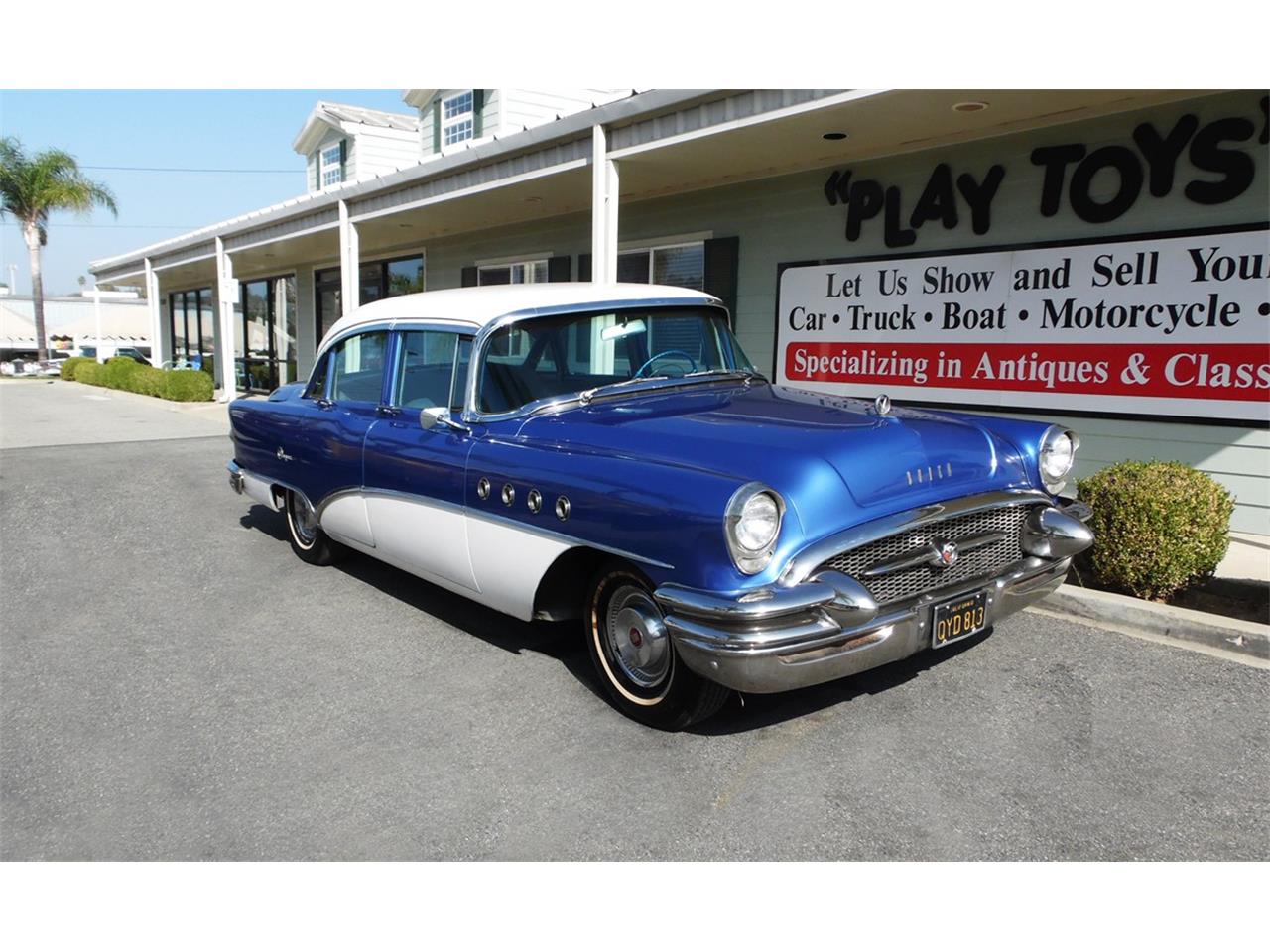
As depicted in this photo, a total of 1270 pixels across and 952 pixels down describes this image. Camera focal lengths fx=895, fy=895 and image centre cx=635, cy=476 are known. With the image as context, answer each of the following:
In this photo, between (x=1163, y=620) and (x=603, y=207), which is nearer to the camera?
(x=1163, y=620)

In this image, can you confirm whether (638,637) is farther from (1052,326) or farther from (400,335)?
(1052,326)

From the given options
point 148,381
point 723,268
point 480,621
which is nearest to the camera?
point 480,621

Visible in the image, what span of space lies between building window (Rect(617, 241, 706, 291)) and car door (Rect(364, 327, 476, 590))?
19.0ft

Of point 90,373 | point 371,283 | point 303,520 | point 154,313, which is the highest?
point 371,283

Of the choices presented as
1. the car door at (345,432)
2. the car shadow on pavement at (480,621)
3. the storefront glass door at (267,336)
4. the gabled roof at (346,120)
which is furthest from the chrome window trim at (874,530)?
the gabled roof at (346,120)

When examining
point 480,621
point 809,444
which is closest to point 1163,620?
point 809,444

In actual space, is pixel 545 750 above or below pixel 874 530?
below

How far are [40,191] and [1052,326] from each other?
39.9 meters

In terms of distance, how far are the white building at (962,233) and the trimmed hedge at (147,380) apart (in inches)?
364

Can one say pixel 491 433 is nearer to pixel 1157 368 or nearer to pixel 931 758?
pixel 931 758

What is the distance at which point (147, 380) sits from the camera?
2031 cm

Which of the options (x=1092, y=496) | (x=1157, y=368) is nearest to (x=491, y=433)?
(x=1092, y=496)

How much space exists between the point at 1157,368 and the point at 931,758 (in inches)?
186

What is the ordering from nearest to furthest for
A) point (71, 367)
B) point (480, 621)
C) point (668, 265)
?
point (480, 621), point (668, 265), point (71, 367)
